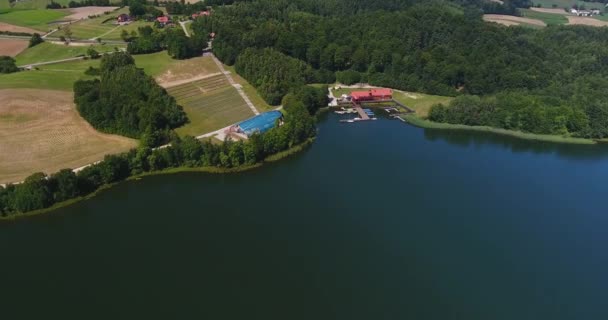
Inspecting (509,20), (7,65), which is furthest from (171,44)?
(509,20)

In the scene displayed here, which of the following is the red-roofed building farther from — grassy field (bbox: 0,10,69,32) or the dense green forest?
grassy field (bbox: 0,10,69,32)

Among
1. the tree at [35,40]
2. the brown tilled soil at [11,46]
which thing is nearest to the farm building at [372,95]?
the tree at [35,40]

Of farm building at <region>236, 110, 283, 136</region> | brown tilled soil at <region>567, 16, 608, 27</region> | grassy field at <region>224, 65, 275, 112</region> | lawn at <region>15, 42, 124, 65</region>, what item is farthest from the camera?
brown tilled soil at <region>567, 16, 608, 27</region>

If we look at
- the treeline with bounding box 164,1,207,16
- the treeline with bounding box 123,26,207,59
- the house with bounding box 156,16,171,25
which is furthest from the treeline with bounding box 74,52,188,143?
the treeline with bounding box 164,1,207,16

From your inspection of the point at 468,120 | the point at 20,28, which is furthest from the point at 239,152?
the point at 20,28

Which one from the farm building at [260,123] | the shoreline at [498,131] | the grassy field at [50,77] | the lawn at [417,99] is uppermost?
the grassy field at [50,77]

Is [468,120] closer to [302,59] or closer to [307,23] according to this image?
[302,59]

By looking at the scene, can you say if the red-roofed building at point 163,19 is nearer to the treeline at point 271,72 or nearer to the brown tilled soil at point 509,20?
the treeline at point 271,72
